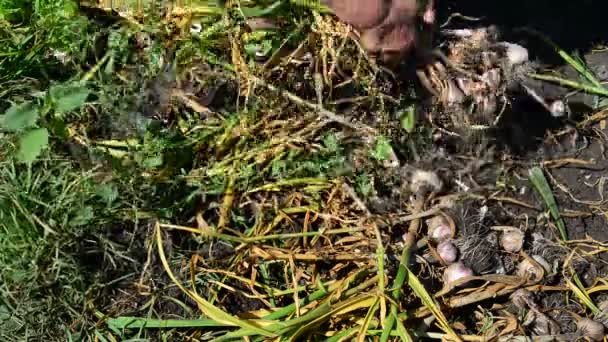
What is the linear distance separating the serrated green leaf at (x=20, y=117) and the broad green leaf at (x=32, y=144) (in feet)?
0.10

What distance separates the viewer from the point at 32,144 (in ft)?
7.07

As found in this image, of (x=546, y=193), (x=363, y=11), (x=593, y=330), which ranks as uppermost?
(x=363, y=11)

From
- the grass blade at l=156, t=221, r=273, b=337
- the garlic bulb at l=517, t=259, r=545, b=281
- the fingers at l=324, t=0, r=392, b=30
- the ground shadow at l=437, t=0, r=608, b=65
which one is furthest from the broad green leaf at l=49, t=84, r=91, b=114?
the garlic bulb at l=517, t=259, r=545, b=281

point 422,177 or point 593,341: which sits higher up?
point 422,177

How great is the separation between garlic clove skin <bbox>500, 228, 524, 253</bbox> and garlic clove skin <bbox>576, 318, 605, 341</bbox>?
24cm

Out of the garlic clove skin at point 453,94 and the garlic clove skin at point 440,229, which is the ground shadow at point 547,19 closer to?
the garlic clove skin at point 453,94

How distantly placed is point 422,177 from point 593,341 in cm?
55

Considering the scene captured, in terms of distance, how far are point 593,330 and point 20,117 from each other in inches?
55.5

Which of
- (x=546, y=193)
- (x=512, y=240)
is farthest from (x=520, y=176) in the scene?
(x=512, y=240)

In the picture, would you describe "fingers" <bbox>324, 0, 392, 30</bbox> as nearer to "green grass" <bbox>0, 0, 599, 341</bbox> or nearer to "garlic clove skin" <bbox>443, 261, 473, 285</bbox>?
"green grass" <bbox>0, 0, 599, 341</bbox>

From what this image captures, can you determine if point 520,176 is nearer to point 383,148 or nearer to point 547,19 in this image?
point 383,148

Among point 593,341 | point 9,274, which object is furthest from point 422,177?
point 9,274

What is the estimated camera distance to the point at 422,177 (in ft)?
7.68

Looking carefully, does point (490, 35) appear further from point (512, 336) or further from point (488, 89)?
point (512, 336)
